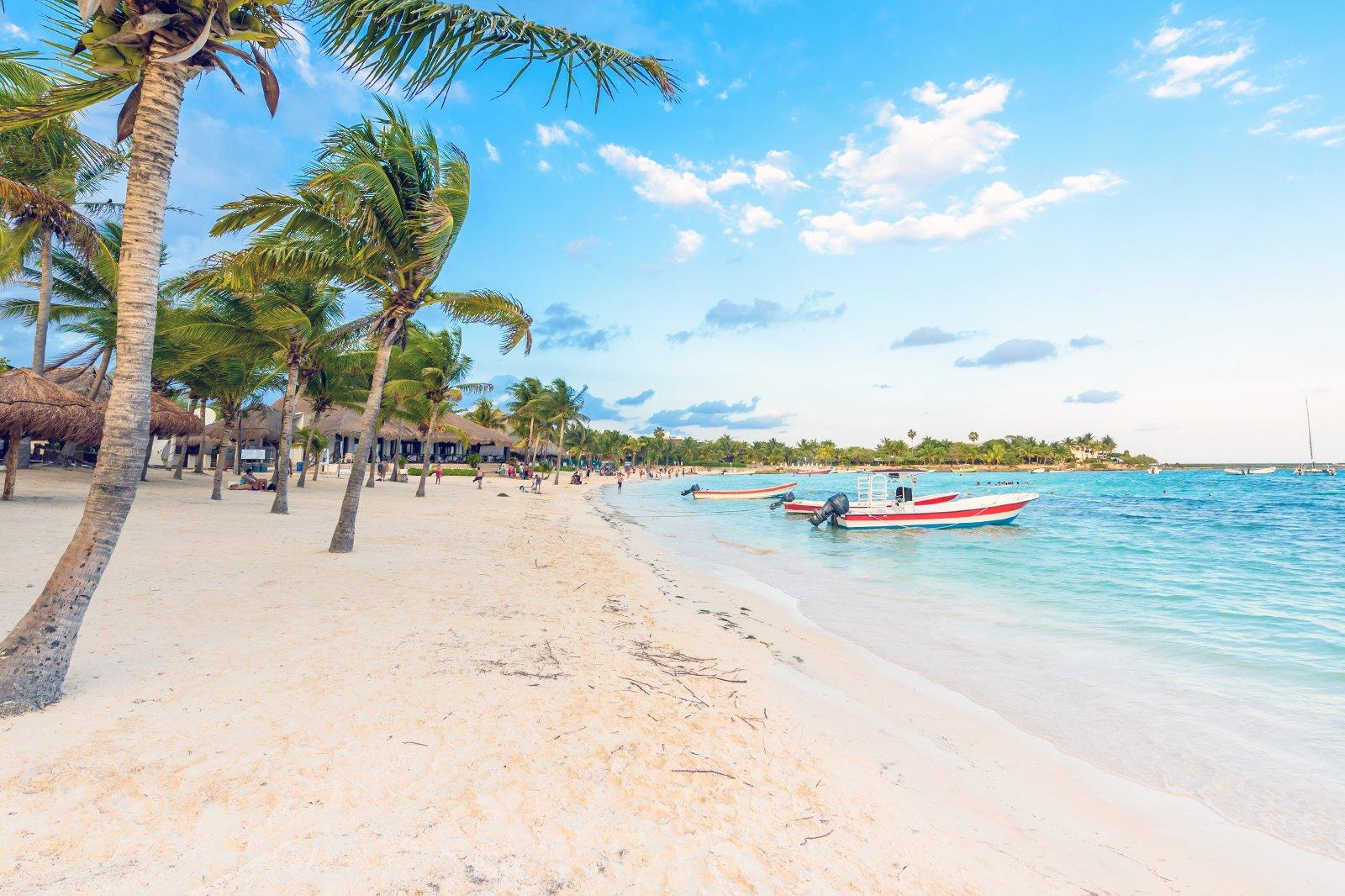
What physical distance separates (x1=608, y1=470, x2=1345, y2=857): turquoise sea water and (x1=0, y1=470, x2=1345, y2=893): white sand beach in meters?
0.62

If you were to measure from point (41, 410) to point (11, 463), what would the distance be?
1.24 metres

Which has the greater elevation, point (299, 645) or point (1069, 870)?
point (299, 645)

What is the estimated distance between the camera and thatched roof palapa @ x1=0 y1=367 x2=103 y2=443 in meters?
12.0

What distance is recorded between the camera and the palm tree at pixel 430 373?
22328 millimetres

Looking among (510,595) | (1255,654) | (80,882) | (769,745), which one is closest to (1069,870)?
→ (769,745)

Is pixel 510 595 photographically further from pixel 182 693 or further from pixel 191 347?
pixel 191 347

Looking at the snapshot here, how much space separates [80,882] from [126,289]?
10.6 feet

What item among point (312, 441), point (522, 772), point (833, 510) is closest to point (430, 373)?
point (312, 441)

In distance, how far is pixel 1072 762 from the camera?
174 inches

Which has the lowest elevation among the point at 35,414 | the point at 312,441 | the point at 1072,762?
the point at 1072,762

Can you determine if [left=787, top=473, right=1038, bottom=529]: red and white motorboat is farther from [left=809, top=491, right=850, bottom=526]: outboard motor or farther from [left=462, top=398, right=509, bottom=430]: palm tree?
[left=462, top=398, right=509, bottom=430]: palm tree

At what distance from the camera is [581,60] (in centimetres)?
459

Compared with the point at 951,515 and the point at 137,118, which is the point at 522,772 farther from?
the point at 951,515

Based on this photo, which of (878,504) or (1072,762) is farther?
(878,504)
